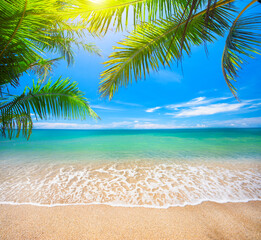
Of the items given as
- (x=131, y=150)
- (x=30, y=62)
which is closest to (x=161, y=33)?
(x=30, y=62)

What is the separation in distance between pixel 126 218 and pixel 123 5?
146 inches

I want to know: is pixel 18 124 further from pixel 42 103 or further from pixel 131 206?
pixel 131 206

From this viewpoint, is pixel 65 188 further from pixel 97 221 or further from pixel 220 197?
pixel 220 197

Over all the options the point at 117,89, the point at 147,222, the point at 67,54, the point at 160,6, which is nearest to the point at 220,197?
the point at 147,222

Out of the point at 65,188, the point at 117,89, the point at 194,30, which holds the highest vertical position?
the point at 194,30

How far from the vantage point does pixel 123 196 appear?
279 centimetres

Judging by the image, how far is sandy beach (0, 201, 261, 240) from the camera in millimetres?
1736

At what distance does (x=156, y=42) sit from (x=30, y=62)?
243 centimetres

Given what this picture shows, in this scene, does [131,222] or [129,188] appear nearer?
[131,222]

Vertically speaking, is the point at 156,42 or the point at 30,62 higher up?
the point at 156,42

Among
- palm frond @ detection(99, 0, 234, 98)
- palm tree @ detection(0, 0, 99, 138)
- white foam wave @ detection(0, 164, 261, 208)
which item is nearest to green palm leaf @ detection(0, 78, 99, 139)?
palm tree @ detection(0, 0, 99, 138)

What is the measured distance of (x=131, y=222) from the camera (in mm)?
1971

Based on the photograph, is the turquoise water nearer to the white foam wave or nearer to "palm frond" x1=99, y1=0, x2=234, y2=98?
the white foam wave

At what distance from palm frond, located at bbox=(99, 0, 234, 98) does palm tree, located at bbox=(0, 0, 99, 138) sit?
3.14 feet
